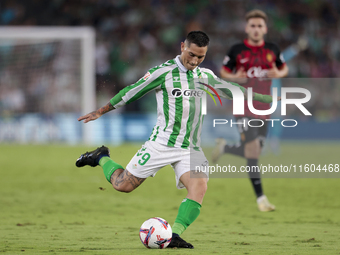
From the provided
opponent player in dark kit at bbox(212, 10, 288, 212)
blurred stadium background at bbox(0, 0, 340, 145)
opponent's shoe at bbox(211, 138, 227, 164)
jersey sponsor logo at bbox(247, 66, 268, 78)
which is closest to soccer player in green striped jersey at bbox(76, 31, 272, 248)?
opponent player in dark kit at bbox(212, 10, 288, 212)

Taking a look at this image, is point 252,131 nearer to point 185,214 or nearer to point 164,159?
point 164,159

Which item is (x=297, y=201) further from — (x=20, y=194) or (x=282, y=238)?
(x=20, y=194)

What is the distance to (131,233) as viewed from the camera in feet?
16.6

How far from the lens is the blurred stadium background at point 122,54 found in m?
16.5

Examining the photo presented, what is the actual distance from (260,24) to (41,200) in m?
3.88

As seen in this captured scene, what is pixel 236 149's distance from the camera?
695 centimetres

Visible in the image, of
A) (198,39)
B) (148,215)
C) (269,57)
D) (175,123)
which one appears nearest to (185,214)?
(175,123)

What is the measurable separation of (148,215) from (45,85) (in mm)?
11653

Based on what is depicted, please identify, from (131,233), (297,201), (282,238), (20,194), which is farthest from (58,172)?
(282,238)

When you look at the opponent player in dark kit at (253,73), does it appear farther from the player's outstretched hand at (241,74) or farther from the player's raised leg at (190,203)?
the player's raised leg at (190,203)

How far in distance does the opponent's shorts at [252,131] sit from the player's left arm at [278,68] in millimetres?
676

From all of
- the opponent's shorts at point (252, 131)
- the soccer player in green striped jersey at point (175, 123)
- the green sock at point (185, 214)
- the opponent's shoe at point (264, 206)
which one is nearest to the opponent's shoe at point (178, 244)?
the green sock at point (185, 214)

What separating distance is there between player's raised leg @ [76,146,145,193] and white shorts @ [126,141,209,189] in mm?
89

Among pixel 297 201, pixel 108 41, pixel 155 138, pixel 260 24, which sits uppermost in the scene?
pixel 108 41
